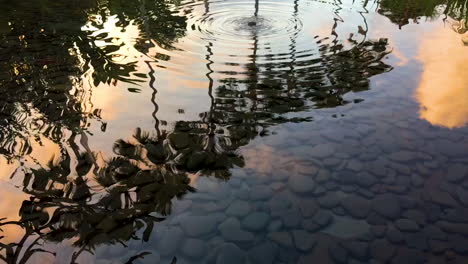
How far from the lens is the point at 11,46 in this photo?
10.6 meters

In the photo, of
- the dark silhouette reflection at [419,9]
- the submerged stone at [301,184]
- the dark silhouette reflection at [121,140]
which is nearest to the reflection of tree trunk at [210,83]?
the dark silhouette reflection at [121,140]

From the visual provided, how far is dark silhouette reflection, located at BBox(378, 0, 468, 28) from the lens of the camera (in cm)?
1352

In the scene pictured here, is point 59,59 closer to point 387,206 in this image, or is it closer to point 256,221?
point 256,221

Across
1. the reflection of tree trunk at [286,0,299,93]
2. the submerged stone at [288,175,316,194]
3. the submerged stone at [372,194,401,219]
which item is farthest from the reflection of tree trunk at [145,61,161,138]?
the submerged stone at [372,194,401,219]

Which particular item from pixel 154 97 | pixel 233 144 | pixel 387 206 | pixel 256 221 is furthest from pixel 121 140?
pixel 387 206

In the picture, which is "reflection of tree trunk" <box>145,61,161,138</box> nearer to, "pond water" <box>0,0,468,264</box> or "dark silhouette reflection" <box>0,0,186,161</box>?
"pond water" <box>0,0,468,264</box>

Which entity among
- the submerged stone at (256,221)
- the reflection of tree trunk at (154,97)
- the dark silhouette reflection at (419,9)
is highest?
the dark silhouette reflection at (419,9)

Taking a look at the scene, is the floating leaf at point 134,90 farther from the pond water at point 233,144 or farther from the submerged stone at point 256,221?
the submerged stone at point 256,221

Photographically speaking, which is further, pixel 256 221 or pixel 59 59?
pixel 59 59

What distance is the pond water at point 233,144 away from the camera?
15.8 ft

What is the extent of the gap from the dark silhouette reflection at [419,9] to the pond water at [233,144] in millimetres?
1475

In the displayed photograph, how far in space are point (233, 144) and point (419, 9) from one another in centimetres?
1184

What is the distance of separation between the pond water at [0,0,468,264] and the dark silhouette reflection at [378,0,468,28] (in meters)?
1.47

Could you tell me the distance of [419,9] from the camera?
14.6 metres
